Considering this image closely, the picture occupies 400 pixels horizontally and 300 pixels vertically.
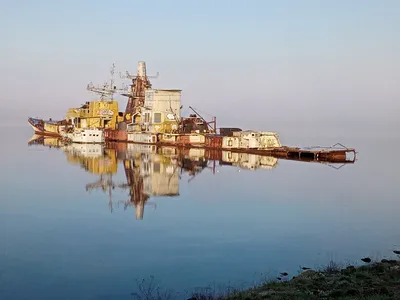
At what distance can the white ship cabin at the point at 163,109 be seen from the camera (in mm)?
81531

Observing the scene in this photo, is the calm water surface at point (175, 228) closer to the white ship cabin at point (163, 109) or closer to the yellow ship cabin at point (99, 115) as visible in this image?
the white ship cabin at point (163, 109)

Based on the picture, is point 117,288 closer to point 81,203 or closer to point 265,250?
point 265,250

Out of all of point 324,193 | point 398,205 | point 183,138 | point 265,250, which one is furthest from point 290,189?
point 183,138

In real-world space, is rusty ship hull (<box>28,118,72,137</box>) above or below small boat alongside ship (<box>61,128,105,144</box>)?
above

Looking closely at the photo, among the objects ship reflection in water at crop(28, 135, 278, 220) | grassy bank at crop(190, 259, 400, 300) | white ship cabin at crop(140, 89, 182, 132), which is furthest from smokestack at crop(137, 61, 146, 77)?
grassy bank at crop(190, 259, 400, 300)

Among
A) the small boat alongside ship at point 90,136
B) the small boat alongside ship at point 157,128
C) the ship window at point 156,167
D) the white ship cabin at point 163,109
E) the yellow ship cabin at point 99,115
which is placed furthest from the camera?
the yellow ship cabin at point 99,115

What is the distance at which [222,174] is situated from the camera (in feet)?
135

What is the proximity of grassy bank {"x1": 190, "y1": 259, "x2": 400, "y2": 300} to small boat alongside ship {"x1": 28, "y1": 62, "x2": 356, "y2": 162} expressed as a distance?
155 ft

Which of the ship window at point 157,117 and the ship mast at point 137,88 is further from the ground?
the ship mast at point 137,88

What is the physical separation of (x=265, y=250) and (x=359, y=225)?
688cm

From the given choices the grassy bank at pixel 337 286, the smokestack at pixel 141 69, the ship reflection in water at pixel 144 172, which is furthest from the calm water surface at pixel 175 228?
the smokestack at pixel 141 69

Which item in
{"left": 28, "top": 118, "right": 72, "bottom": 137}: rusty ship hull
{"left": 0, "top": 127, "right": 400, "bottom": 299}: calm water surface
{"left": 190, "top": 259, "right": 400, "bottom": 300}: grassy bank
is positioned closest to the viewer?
{"left": 190, "top": 259, "right": 400, "bottom": 300}: grassy bank

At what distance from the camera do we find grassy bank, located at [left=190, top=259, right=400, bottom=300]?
986cm

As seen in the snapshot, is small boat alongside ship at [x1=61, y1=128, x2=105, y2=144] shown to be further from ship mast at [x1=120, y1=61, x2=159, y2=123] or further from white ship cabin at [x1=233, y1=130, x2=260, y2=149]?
white ship cabin at [x1=233, y1=130, x2=260, y2=149]
